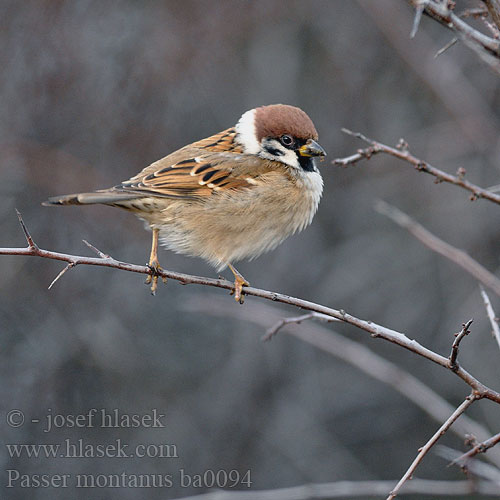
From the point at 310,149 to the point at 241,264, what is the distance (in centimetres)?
260

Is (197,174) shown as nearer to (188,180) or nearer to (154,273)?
(188,180)

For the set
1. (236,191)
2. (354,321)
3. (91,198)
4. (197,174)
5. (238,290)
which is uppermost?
(197,174)

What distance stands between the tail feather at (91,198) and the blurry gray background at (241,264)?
2001 millimetres

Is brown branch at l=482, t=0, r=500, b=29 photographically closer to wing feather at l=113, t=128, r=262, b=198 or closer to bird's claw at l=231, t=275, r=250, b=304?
bird's claw at l=231, t=275, r=250, b=304

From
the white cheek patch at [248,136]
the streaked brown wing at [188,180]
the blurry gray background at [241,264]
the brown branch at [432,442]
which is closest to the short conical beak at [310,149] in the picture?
the white cheek patch at [248,136]

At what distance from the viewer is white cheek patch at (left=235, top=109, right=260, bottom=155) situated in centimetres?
387

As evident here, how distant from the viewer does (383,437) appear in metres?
6.19

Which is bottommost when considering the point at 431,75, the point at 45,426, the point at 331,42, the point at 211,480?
the point at 211,480

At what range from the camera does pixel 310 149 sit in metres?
3.76

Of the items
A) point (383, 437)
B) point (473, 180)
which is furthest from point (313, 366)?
point (473, 180)

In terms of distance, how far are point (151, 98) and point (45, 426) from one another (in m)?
2.79

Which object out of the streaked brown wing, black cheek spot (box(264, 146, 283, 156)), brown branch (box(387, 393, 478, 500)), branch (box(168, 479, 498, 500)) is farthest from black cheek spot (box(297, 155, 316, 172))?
brown branch (box(387, 393, 478, 500))

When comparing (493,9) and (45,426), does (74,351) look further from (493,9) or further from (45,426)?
(493,9)

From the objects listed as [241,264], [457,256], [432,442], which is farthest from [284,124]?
[241,264]
